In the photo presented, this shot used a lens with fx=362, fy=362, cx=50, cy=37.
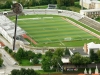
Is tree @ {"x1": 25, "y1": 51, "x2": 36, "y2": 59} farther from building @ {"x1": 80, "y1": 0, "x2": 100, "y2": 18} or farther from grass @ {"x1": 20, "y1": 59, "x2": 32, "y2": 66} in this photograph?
building @ {"x1": 80, "y1": 0, "x2": 100, "y2": 18}


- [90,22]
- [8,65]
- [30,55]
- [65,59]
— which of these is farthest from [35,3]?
[65,59]

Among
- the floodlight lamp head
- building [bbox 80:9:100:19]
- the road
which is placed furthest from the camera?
building [bbox 80:9:100:19]

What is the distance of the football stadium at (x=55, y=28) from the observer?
56.7m

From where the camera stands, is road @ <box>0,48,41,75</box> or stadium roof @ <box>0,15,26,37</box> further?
stadium roof @ <box>0,15,26,37</box>

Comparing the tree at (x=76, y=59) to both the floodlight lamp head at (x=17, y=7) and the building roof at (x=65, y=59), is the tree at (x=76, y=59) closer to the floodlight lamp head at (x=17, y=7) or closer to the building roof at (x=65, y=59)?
the building roof at (x=65, y=59)

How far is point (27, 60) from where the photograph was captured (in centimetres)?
4766

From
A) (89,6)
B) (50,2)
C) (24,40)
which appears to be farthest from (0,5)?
(24,40)

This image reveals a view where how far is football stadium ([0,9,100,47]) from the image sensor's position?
5666 cm

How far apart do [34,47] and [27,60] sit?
5231 mm

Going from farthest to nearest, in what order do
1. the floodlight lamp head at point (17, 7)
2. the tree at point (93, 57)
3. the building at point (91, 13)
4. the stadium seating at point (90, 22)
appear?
the building at point (91, 13) → the stadium seating at point (90, 22) → the floodlight lamp head at point (17, 7) → the tree at point (93, 57)

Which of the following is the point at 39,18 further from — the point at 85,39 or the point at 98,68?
the point at 98,68

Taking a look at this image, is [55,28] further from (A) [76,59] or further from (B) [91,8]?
(A) [76,59]

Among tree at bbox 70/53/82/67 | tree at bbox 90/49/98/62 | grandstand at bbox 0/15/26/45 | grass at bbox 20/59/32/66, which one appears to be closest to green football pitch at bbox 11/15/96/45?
grandstand at bbox 0/15/26/45

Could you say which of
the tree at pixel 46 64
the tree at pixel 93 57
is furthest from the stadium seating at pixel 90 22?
the tree at pixel 46 64
